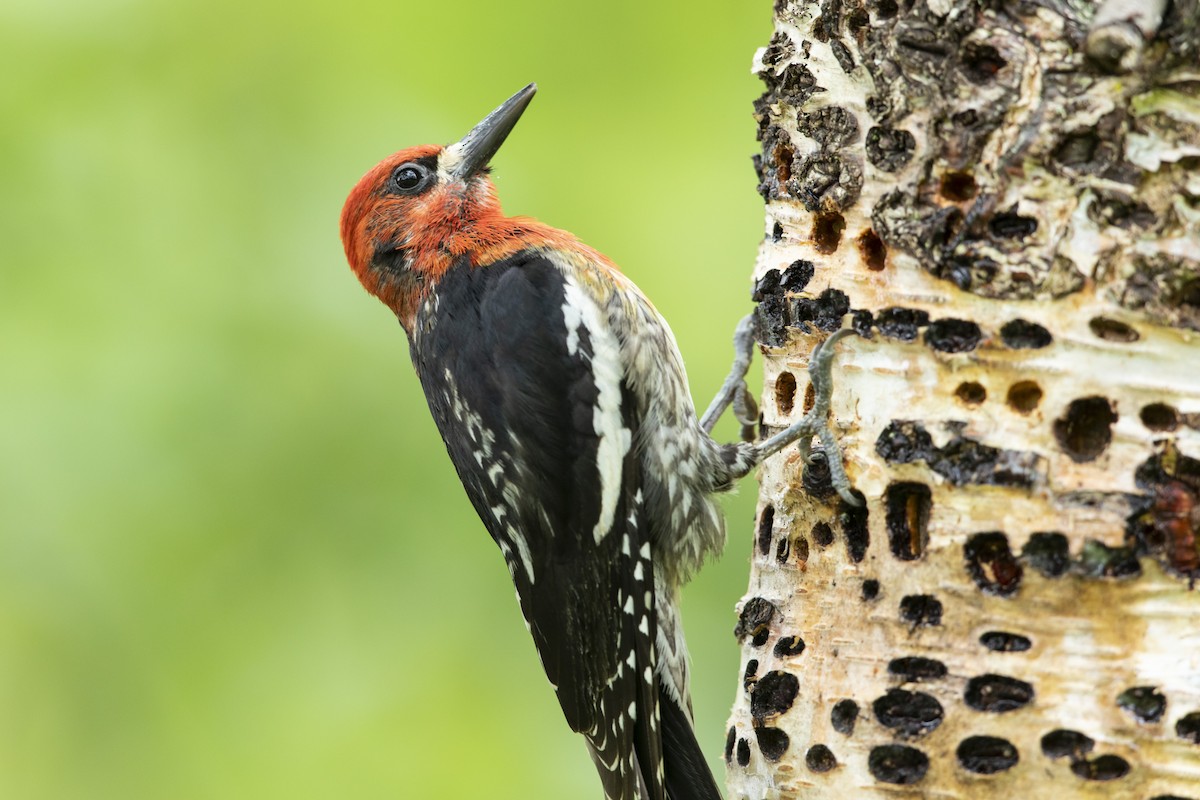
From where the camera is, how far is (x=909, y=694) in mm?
2459

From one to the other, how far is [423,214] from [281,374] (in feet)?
2.53

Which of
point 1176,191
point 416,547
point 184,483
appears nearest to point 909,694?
point 1176,191

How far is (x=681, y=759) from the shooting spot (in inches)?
135

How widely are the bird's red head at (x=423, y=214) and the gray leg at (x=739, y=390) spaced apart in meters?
0.75

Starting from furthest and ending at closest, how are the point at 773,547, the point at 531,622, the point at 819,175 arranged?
the point at 531,622
the point at 773,547
the point at 819,175

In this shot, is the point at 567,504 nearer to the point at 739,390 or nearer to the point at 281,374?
the point at 739,390

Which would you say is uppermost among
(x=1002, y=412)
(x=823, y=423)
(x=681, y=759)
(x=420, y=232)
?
(x=420, y=232)

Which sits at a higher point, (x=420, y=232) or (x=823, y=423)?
(x=420, y=232)

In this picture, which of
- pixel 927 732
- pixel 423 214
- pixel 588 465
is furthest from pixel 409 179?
pixel 927 732

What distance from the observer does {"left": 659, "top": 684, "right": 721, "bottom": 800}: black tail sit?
337cm

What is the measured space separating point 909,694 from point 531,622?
1.36 meters

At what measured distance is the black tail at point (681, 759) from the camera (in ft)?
11.0

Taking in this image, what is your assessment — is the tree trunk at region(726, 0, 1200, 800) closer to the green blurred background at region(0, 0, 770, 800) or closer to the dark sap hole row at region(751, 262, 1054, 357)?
the dark sap hole row at region(751, 262, 1054, 357)

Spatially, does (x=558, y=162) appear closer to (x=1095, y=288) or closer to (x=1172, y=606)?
(x=1095, y=288)
